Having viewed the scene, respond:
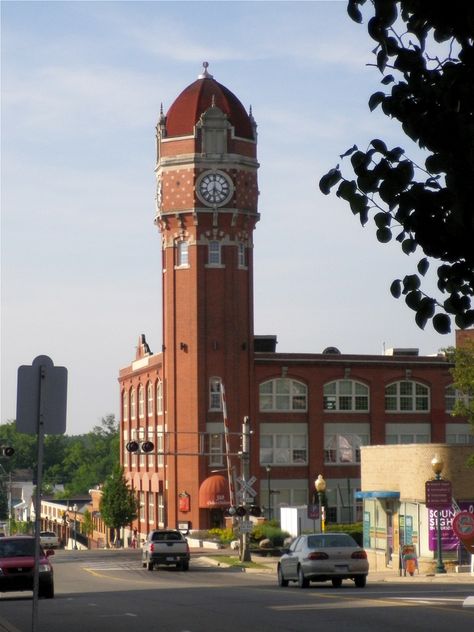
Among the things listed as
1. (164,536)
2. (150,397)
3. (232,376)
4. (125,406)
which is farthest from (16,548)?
(125,406)

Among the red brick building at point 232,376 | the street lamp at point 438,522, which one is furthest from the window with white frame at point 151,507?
the street lamp at point 438,522

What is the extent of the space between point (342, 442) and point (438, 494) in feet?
151

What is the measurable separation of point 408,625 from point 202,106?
2675 inches

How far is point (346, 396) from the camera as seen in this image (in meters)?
88.9

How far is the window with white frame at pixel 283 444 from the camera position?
283 ft

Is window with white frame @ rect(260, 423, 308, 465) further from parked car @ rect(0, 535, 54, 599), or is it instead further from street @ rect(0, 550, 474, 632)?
parked car @ rect(0, 535, 54, 599)

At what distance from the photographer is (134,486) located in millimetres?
96312

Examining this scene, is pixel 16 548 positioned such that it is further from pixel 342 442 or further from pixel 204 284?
pixel 342 442

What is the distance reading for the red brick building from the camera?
8350 cm

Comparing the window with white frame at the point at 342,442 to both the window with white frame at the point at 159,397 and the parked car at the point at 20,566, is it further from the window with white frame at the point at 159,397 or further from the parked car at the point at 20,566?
the parked car at the point at 20,566

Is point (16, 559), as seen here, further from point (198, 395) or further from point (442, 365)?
point (442, 365)

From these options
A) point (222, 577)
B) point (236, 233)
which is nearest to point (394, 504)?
point (222, 577)

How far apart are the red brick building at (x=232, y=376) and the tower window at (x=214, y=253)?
6 centimetres

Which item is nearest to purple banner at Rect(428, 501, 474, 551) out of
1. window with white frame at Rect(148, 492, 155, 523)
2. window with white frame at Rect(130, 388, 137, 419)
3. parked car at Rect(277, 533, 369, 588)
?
parked car at Rect(277, 533, 369, 588)
